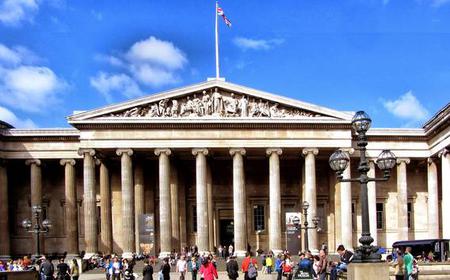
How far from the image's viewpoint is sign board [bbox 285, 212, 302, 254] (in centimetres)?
4844

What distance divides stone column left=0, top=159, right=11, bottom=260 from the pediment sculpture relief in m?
11.4

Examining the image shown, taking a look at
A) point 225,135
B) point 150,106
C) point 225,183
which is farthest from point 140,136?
point 225,183

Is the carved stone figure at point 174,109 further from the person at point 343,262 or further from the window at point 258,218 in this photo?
the person at point 343,262

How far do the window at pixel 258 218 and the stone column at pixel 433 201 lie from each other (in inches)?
557

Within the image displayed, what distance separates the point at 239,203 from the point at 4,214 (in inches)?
766

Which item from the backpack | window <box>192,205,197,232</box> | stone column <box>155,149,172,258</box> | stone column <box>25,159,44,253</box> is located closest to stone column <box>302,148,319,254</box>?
stone column <box>155,149,172,258</box>

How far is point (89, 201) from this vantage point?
5541 centimetres

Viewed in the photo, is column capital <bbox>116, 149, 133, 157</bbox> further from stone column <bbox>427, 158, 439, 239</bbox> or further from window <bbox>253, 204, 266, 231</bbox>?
stone column <bbox>427, 158, 439, 239</bbox>

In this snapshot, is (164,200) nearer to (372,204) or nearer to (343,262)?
(372,204)

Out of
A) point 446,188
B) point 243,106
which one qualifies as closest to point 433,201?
point 446,188

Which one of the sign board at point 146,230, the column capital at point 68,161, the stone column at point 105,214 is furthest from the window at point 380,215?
the column capital at point 68,161

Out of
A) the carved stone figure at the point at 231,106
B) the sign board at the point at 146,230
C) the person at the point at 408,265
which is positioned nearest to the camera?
the person at the point at 408,265

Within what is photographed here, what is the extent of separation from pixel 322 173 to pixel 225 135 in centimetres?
1154

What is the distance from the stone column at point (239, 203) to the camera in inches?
2191
